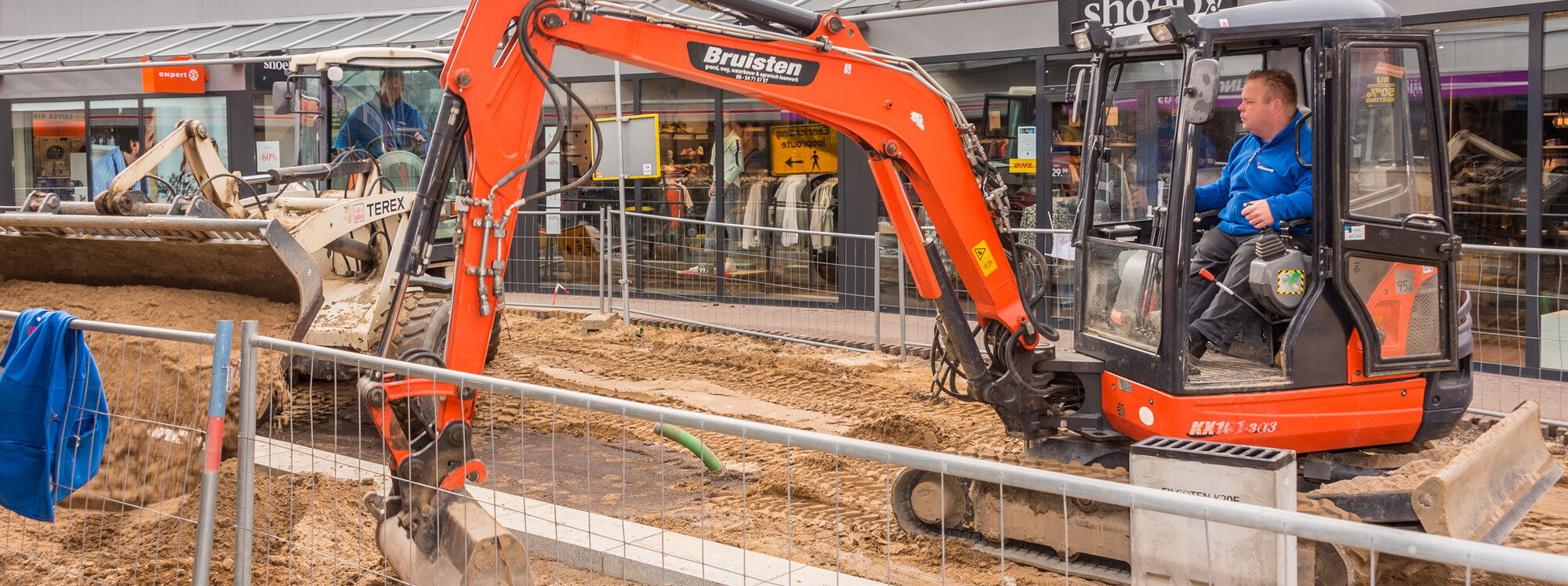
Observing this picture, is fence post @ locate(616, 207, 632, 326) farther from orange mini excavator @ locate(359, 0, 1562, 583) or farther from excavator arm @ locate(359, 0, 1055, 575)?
orange mini excavator @ locate(359, 0, 1562, 583)

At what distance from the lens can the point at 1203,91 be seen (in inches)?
Answer: 181

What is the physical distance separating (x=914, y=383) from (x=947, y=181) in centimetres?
387

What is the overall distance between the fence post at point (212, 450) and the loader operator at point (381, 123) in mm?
5681

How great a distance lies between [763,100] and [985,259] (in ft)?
4.44

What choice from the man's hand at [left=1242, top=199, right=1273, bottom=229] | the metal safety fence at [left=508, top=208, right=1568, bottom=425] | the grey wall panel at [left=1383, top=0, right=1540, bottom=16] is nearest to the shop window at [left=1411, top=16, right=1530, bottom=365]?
the grey wall panel at [left=1383, top=0, right=1540, bottom=16]

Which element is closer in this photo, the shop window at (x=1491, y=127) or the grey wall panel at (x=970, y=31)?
the shop window at (x=1491, y=127)

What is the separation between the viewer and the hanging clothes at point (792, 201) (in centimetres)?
1345

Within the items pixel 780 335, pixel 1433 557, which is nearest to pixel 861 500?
pixel 1433 557

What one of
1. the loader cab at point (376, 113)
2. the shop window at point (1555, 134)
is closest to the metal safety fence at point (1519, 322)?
the shop window at point (1555, 134)

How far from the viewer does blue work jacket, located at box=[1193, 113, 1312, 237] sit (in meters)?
4.89

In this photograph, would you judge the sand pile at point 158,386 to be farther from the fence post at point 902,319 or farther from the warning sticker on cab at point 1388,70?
the fence post at point 902,319

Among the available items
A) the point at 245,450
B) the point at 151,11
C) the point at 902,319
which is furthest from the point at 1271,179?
the point at 151,11

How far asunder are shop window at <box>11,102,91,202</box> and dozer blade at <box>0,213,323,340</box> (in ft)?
43.7

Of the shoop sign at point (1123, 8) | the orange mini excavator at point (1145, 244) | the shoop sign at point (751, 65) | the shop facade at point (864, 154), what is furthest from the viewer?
the shoop sign at point (1123, 8)
